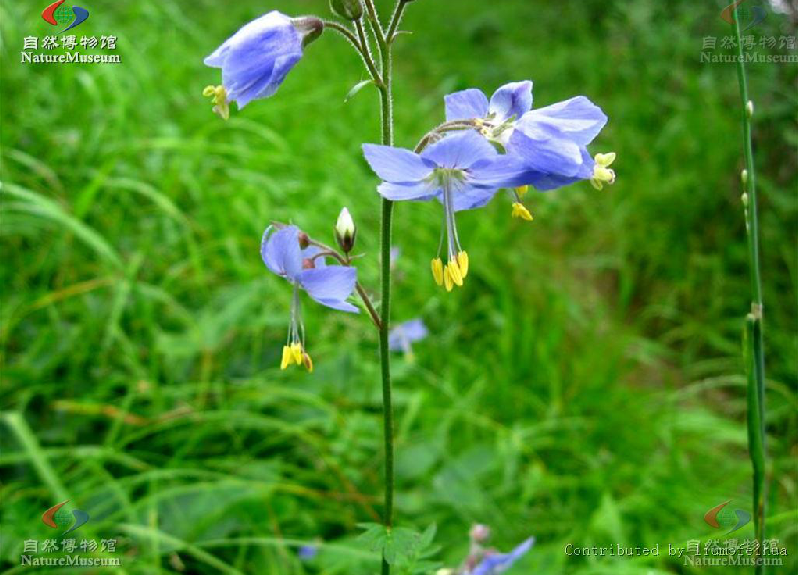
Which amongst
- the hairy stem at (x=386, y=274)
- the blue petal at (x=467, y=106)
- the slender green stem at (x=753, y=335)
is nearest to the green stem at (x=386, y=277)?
the hairy stem at (x=386, y=274)

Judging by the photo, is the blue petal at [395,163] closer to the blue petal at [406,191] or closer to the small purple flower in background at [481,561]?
the blue petal at [406,191]

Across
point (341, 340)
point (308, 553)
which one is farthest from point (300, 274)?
point (341, 340)

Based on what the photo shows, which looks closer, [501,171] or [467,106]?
[501,171]

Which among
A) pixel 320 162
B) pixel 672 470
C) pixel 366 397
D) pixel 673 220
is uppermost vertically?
pixel 320 162

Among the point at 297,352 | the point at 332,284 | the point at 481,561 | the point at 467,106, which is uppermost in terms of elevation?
the point at 467,106

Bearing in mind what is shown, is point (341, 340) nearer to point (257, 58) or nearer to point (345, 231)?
point (345, 231)

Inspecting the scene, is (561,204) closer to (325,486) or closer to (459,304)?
(459,304)

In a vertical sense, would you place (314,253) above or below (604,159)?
below

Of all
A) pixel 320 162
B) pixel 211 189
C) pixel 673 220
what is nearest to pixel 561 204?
pixel 673 220
